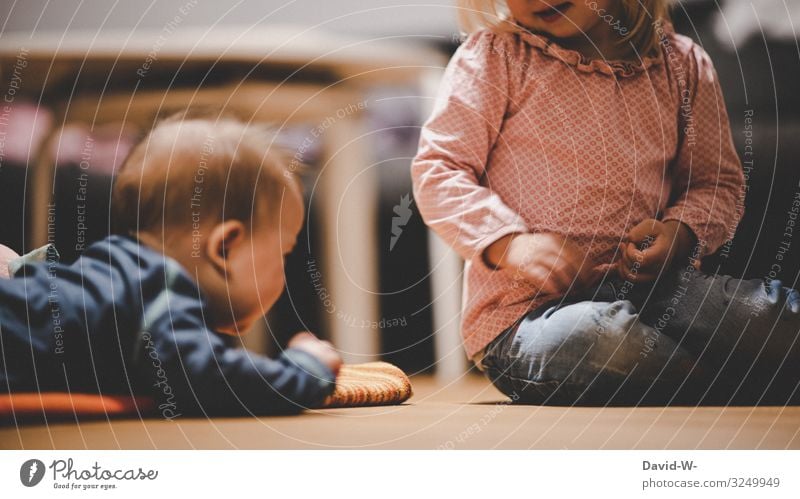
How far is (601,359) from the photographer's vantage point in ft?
1.97

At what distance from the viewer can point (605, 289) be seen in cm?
62

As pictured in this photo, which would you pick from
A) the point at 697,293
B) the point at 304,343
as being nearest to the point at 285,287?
the point at 304,343

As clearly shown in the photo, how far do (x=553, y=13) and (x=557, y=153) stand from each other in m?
0.11

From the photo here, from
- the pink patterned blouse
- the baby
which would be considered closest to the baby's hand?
the baby

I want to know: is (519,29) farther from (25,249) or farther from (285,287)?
(25,249)

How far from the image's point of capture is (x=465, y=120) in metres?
0.63

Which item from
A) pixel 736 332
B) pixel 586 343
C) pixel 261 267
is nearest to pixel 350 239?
pixel 261 267

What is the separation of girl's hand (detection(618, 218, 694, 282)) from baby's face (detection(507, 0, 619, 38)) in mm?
155

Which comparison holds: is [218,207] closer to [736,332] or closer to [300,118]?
[300,118]

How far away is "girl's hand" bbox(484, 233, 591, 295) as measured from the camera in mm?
615

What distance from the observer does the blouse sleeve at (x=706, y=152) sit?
651mm

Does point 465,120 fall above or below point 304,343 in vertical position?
above

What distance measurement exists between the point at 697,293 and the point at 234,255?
34cm
